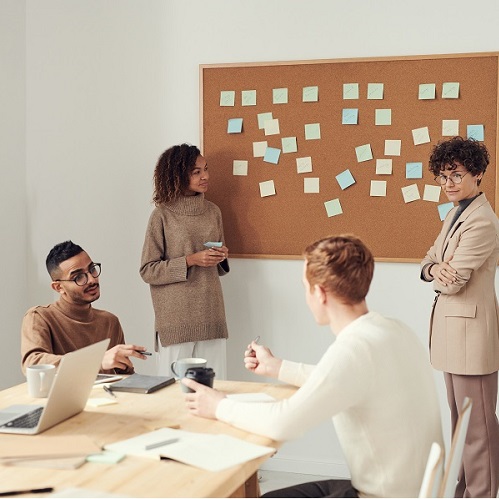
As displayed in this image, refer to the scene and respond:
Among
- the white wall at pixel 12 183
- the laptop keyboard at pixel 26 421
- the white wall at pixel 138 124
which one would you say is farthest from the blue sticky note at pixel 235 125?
the laptop keyboard at pixel 26 421

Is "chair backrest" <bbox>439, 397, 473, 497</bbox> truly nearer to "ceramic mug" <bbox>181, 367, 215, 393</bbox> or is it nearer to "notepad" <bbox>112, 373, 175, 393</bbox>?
"ceramic mug" <bbox>181, 367, 215, 393</bbox>

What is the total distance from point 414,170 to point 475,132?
33 cm

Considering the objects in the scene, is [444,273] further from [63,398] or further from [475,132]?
[63,398]

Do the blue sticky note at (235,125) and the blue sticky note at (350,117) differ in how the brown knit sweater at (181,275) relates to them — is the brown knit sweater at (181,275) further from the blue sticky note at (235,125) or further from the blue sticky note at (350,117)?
the blue sticky note at (350,117)

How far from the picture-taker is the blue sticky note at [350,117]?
4.04m

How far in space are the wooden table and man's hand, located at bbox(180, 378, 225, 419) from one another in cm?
2

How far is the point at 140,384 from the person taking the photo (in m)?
2.49

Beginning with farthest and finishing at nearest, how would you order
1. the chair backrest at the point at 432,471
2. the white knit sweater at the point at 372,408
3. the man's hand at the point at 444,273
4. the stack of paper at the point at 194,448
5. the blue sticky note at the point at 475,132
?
the blue sticky note at the point at 475,132 < the man's hand at the point at 444,273 < the white knit sweater at the point at 372,408 < the stack of paper at the point at 194,448 < the chair backrest at the point at 432,471

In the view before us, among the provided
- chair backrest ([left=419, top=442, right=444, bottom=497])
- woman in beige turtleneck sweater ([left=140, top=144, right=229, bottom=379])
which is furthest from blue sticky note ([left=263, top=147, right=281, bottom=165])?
chair backrest ([left=419, top=442, right=444, bottom=497])

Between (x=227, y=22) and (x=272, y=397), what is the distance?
2433 mm

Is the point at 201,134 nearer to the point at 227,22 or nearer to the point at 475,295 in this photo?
the point at 227,22

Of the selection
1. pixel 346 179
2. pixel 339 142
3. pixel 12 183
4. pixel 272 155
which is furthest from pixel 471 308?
pixel 12 183

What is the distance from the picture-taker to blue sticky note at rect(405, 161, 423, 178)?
13.0ft

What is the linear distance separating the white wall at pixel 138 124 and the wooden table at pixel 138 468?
1846mm
